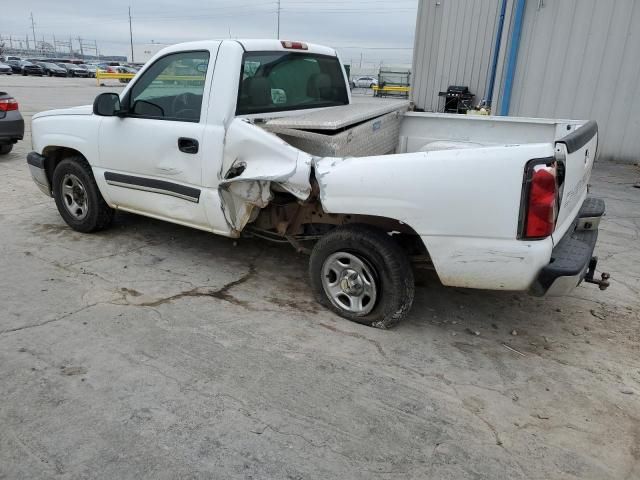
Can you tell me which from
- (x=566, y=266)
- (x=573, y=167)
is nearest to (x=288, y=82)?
(x=573, y=167)

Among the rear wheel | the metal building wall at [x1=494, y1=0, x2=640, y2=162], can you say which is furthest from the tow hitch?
the rear wheel

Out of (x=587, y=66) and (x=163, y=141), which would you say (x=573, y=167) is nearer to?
(x=163, y=141)

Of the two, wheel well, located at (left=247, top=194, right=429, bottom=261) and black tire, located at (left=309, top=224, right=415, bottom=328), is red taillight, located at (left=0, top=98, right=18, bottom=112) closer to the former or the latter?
wheel well, located at (left=247, top=194, right=429, bottom=261)

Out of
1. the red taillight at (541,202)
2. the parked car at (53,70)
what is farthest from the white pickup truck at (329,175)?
the parked car at (53,70)

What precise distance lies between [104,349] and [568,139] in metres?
3.13

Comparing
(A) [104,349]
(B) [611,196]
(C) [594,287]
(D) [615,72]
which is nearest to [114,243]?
(A) [104,349]

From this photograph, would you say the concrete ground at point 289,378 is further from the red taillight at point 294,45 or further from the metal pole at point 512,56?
→ the metal pole at point 512,56

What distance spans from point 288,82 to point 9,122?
7.06 meters

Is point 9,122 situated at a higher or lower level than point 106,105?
lower

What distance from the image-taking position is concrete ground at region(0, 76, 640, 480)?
7.86 feet

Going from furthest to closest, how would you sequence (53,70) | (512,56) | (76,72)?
(76,72) → (53,70) → (512,56)

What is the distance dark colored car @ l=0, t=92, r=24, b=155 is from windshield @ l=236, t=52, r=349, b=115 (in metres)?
6.92

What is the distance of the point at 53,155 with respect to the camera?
17.9 feet

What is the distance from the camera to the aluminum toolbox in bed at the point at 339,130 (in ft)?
11.7
